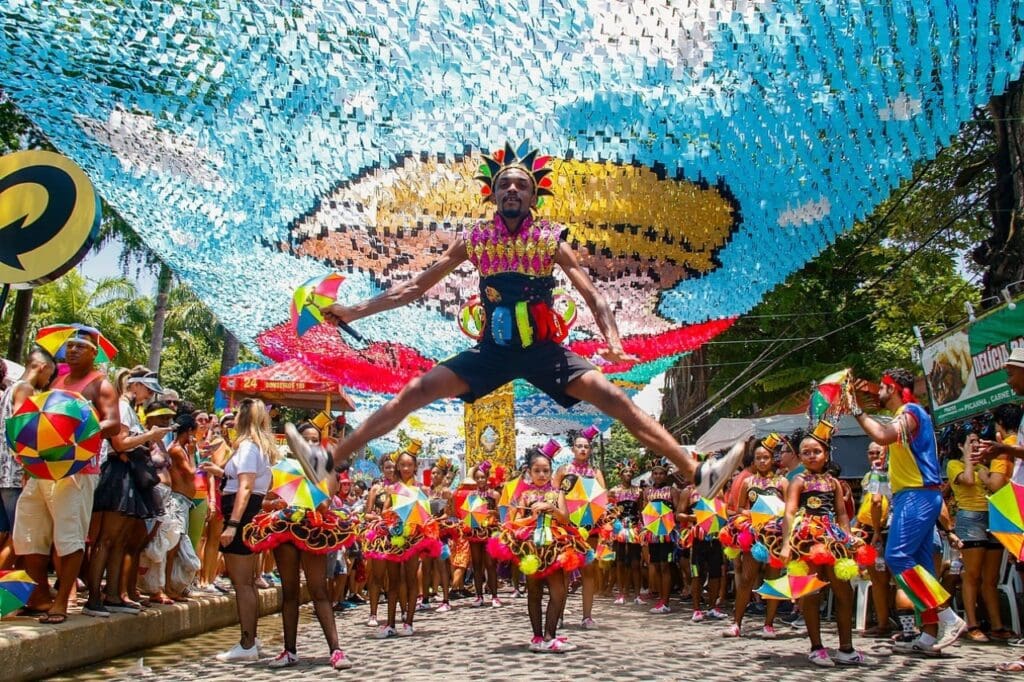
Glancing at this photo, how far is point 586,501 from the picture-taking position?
8.71 m

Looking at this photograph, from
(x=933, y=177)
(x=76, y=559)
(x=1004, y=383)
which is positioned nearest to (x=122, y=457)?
(x=76, y=559)

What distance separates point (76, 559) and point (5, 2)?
3.84 m

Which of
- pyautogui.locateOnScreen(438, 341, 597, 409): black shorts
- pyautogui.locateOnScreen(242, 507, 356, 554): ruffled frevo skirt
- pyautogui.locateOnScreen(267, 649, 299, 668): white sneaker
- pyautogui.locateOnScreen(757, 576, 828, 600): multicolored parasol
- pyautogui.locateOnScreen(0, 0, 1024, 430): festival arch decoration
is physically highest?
pyautogui.locateOnScreen(0, 0, 1024, 430): festival arch decoration

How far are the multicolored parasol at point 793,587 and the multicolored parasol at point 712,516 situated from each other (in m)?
3.50

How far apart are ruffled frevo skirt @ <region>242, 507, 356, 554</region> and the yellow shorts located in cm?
108

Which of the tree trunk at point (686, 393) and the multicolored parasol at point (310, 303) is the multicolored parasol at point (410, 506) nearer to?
the multicolored parasol at point (310, 303)

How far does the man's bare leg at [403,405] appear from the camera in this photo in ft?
15.8

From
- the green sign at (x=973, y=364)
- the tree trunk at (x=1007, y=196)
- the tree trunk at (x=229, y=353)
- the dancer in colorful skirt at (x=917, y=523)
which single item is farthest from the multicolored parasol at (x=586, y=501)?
→ the tree trunk at (x=229, y=353)

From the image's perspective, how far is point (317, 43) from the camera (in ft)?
22.3

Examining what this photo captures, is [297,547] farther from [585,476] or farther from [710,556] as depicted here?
[710,556]

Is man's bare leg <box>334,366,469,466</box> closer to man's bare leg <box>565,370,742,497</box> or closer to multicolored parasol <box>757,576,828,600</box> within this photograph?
man's bare leg <box>565,370,742,497</box>

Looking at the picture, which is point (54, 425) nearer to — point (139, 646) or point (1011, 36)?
point (139, 646)

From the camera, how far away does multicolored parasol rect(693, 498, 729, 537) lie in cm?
1002

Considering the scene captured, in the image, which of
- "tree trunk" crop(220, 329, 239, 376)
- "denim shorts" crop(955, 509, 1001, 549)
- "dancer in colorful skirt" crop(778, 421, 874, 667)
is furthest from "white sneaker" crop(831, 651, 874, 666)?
"tree trunk" crop(220, 329, 239, 376)
